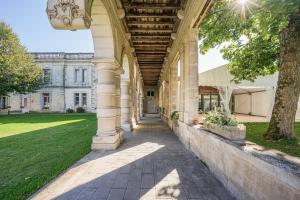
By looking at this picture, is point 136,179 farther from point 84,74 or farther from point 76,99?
point 76,99

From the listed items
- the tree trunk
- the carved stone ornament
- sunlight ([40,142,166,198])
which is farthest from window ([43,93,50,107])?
the tree trunk

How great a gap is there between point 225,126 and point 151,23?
447cm

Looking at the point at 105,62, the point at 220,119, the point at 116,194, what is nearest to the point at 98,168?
the point at 116,194

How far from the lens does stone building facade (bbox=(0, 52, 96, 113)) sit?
26.2 metres

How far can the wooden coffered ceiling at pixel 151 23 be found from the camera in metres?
5.57

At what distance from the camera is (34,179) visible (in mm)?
3400

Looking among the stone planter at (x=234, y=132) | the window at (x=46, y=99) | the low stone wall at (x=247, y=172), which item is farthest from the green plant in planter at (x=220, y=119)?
the window at (x=46, y=99)

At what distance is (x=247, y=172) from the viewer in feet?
8.09

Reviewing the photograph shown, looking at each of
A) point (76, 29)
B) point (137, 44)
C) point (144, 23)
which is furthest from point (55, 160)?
point (137, 44)

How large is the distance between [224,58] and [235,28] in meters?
1.64

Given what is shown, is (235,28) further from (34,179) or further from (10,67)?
(10,67)

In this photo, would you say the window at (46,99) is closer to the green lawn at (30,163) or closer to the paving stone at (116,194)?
the green lawn at (30,163)

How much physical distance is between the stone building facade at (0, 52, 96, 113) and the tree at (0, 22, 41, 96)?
4812mm

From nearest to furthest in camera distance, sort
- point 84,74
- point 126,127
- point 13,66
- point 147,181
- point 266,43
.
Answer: point 147,181, point 266,43, point 126,127, point 13,66, point 84,74
